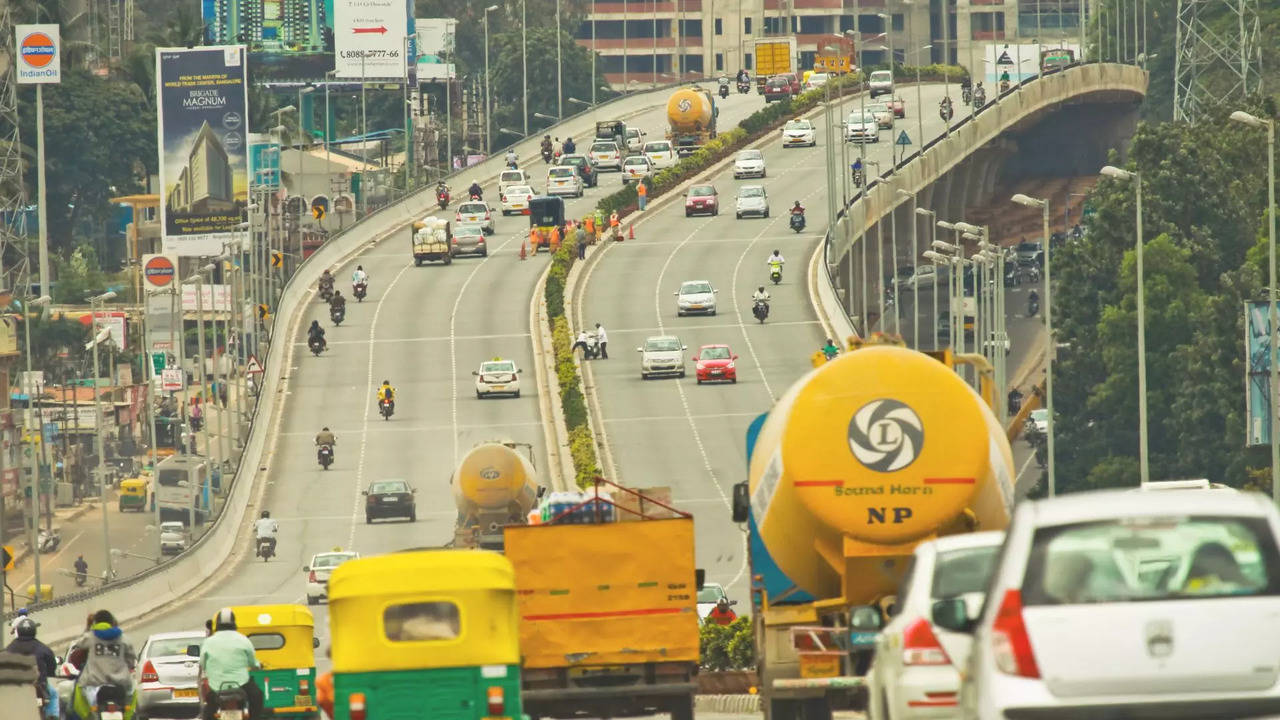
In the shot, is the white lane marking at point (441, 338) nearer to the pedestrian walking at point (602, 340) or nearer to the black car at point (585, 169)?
the pedestrian walking at point (602, 340)

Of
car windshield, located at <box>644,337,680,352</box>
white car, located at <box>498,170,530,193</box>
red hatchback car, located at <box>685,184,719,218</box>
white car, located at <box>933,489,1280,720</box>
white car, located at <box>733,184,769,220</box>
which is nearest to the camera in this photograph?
white car, located at <box>933,489,1280,720</box>

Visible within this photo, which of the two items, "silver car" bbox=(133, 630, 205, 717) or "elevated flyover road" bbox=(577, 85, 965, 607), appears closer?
"silver car" bbox=(133, 630, 205, 717)

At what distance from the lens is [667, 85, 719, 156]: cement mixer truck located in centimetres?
13500

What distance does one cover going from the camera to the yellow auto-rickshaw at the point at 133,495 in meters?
93.6

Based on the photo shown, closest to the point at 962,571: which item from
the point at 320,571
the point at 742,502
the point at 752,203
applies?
the point at 742,502

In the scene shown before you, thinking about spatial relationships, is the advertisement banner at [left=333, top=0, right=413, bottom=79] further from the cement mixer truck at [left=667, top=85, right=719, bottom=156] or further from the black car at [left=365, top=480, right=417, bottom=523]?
the black car at [left=365, top=480, right=417, bottom=523]

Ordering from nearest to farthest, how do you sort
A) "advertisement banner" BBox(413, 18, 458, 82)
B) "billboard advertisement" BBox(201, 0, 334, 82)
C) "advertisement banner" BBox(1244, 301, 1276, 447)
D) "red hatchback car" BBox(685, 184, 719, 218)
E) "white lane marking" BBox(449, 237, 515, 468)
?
"advertisement banner" BBox(1244, 301, 1276, 447) → "white lane marking" BBox(449, 237, 515, 468) → "red hatchback car" BBox(685, 184, 719, 218) → "billboard advertisement" BBox(201, 0, 334, 82) → "advertisement banner" BBox(413, 18, 458, 82)

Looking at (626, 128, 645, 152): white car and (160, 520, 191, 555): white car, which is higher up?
(626, 128, 645, 152): white car

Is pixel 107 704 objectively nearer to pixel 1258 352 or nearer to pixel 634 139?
pixel 1258 352

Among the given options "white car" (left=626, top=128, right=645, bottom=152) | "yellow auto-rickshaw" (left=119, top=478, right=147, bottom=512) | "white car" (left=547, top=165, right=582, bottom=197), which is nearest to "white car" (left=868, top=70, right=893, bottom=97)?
"white car" (left=626, top=128, right=645, bottom=152)

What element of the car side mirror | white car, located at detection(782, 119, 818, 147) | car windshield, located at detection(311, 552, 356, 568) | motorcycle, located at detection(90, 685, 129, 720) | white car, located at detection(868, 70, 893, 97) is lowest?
car windshield, located at detection(311, 552, 356, 568)

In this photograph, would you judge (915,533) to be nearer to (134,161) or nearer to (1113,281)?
(1113,281)

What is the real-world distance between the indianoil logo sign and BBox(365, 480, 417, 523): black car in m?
25.5

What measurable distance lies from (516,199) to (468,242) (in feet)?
44.2
